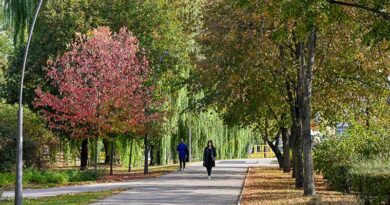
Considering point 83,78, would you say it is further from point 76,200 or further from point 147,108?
point 76,200

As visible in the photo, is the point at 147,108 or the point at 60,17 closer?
the point at 147,108

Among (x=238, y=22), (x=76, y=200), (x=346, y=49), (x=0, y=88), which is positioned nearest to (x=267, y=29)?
(x=238, y=22)

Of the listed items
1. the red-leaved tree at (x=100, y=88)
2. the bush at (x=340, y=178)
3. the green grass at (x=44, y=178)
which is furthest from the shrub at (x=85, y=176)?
the bush at (x=340, y=178)

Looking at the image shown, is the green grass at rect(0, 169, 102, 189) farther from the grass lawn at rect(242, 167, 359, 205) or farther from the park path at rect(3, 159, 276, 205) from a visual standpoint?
the grass lawn at rect(242, 167, 359, 205)

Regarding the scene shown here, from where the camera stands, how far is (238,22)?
21078 millimetres

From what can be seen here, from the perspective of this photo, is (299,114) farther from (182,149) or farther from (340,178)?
(182,149)

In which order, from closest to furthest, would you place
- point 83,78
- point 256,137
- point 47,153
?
point 83,78, point 47,153, point 256,137

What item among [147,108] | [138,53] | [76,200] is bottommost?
[76,200]

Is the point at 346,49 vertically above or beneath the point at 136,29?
beneath

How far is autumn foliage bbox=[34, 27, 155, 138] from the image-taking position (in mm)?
30859

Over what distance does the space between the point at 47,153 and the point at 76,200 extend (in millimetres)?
16583

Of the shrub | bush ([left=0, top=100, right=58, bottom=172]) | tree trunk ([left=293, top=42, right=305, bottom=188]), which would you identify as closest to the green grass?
the shrub

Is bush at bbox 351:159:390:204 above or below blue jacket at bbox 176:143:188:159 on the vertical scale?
below

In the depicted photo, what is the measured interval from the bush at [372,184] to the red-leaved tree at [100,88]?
18.6 metres
